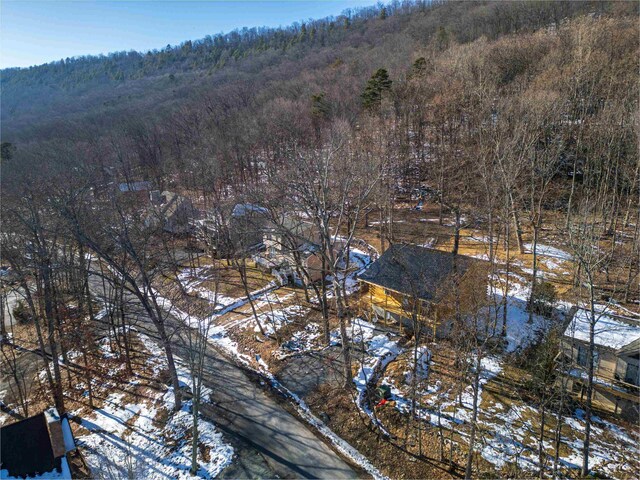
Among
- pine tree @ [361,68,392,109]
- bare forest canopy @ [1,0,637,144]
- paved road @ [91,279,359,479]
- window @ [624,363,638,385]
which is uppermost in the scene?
bare forest canopy @ [1,0,637,144]

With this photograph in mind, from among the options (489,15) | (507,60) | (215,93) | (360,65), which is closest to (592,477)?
(507,60)

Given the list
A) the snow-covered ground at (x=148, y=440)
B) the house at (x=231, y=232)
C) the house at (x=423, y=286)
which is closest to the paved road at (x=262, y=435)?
the snow-covered ground at (x=148, y=440)

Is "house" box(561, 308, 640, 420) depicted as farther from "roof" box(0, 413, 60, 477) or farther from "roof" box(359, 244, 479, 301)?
"roof" box(0, 413, 60, 477)

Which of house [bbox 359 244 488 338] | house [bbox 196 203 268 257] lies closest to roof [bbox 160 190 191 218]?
house [bbox 196 203 268 257]

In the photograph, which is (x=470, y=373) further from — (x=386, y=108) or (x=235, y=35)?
(x=235, y=35)

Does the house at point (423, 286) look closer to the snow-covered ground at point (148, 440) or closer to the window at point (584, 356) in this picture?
the window at point (584, 356)
